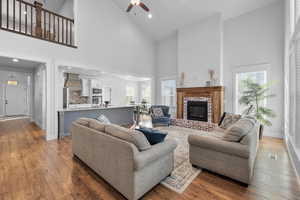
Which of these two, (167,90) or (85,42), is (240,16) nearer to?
(167,90)

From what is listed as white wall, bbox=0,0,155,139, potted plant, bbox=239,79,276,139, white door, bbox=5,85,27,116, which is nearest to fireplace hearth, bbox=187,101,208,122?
potted plant, bbox=239,79,276,139

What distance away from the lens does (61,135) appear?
14.2 feet

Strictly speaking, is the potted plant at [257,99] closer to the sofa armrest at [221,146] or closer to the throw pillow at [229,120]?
the throw pillow at [229,120]

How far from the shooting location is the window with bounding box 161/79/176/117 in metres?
6.98

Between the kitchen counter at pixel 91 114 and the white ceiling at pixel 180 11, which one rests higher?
the white ceiling at pixel 180 11

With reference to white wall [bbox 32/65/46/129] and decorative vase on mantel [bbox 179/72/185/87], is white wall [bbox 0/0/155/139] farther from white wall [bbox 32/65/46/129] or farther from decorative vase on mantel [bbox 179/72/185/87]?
decorative vase on mantel [bbox 179/72/185/87]

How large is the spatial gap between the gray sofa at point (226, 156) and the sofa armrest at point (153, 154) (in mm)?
575

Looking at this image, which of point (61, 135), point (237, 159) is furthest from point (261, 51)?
point (61, 135)

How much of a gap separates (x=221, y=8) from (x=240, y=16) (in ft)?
2.77

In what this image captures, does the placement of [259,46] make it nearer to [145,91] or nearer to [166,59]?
[166,59]

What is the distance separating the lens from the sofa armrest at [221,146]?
1.89 meters

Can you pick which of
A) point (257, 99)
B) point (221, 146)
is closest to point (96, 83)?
point (221, 146)

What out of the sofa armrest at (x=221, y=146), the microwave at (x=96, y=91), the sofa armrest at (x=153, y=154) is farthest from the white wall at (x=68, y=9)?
the sofa armrest at (x=221, y=146)

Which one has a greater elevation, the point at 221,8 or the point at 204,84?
the point at 221,8
